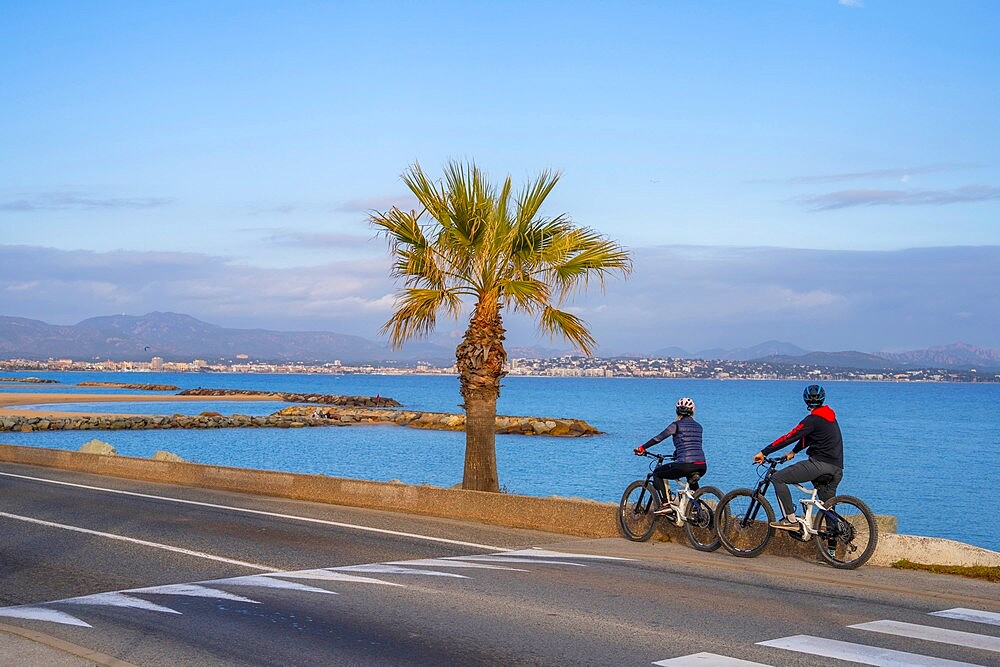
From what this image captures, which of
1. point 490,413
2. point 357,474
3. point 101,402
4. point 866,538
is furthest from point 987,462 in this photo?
point 101,402

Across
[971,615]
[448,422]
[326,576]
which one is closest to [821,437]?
[971,615]

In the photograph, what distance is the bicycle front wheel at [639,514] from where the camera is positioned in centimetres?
1359

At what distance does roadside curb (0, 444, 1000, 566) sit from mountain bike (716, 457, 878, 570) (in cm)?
33

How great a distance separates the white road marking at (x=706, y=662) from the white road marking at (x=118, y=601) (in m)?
4.10

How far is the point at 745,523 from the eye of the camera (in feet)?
40.8

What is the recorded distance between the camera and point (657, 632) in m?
8.41

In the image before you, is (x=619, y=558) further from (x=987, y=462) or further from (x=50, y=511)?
(x=987, y=462)

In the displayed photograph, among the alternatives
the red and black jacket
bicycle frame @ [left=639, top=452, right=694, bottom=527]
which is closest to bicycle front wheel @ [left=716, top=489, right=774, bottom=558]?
bicycle frame @ [left=639, top=452, right=694, bottom=527]

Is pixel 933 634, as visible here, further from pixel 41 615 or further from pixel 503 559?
pixel 41 615

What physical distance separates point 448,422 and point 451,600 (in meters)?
70.3

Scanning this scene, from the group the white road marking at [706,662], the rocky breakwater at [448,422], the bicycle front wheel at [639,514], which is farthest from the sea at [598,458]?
the white road marking at [706,662]

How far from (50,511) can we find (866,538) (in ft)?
38.6

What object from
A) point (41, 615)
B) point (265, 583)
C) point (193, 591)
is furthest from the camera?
point (265, 583)

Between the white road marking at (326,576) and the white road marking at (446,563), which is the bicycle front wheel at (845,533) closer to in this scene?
the white road marking at (446,563)
